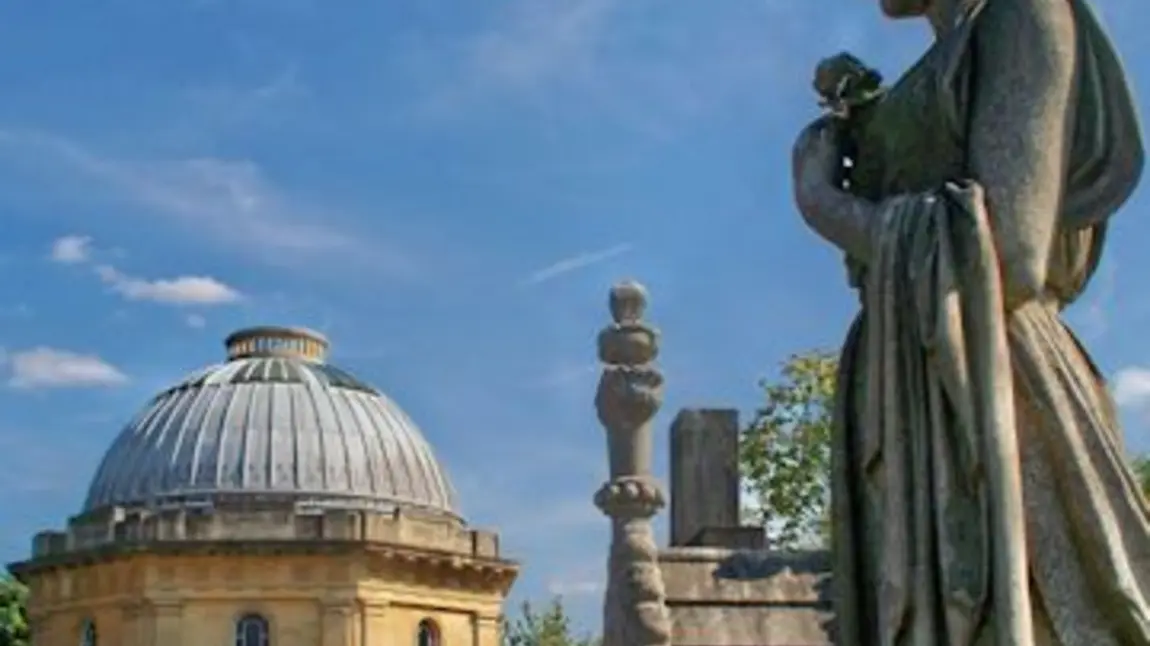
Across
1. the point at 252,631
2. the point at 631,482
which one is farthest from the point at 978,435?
the point at 252,631

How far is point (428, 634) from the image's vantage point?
2462 inches

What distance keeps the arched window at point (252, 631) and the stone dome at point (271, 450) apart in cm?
350

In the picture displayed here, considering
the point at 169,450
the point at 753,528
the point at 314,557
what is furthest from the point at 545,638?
the point at 753,528

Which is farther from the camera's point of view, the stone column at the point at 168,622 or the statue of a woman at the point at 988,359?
the stone column at the point at 168,622

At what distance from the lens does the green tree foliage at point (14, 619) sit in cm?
6669

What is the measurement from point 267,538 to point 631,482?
4429 centimetres

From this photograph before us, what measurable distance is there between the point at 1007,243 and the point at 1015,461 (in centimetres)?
62

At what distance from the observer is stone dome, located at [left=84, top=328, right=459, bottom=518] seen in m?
60.6

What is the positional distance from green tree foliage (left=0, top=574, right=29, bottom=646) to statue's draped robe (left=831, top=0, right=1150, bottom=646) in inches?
2512

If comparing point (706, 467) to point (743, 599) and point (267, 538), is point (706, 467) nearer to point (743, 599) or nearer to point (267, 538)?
point (743, 599)

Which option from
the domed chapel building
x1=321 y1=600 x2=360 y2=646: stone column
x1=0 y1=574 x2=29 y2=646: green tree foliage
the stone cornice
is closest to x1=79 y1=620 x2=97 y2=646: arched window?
the domed chapel building

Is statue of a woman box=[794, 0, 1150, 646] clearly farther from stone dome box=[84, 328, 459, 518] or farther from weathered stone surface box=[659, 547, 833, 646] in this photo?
stone dome box=[84, 328, 459, 518]

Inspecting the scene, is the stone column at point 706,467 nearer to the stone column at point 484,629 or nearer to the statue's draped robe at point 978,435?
the statue's draped robe at point 978,435

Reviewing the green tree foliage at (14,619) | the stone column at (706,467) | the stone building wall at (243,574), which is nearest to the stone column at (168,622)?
the stone building wall at (243,574)
